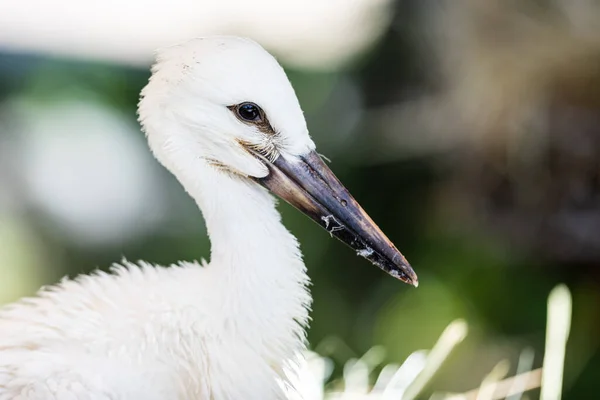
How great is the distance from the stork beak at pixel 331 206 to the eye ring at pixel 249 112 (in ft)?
0.17

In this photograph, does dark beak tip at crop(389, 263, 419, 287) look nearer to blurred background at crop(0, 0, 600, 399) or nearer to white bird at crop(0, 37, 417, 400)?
white bird at crop(0, 37, 417, 400)

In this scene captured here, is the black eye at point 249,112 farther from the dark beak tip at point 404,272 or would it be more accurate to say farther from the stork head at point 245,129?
the dark beak tip at point 404,272

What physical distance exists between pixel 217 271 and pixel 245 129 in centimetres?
14

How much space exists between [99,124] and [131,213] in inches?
8.5

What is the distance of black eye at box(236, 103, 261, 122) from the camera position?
70 cm

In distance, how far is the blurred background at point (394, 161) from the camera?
1.65 meters

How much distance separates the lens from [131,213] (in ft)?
5.83

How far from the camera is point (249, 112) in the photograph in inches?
27.6

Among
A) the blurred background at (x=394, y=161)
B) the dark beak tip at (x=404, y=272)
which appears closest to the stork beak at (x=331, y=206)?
the dark beak tip at (x=404, y=272)

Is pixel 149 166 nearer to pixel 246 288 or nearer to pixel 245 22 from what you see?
pixel 245 22

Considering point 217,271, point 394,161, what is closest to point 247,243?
point 217,271

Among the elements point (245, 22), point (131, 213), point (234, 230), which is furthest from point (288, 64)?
point (234, 230)

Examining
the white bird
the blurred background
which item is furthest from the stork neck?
the blurred background

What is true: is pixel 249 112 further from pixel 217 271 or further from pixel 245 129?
pixel 217 271
